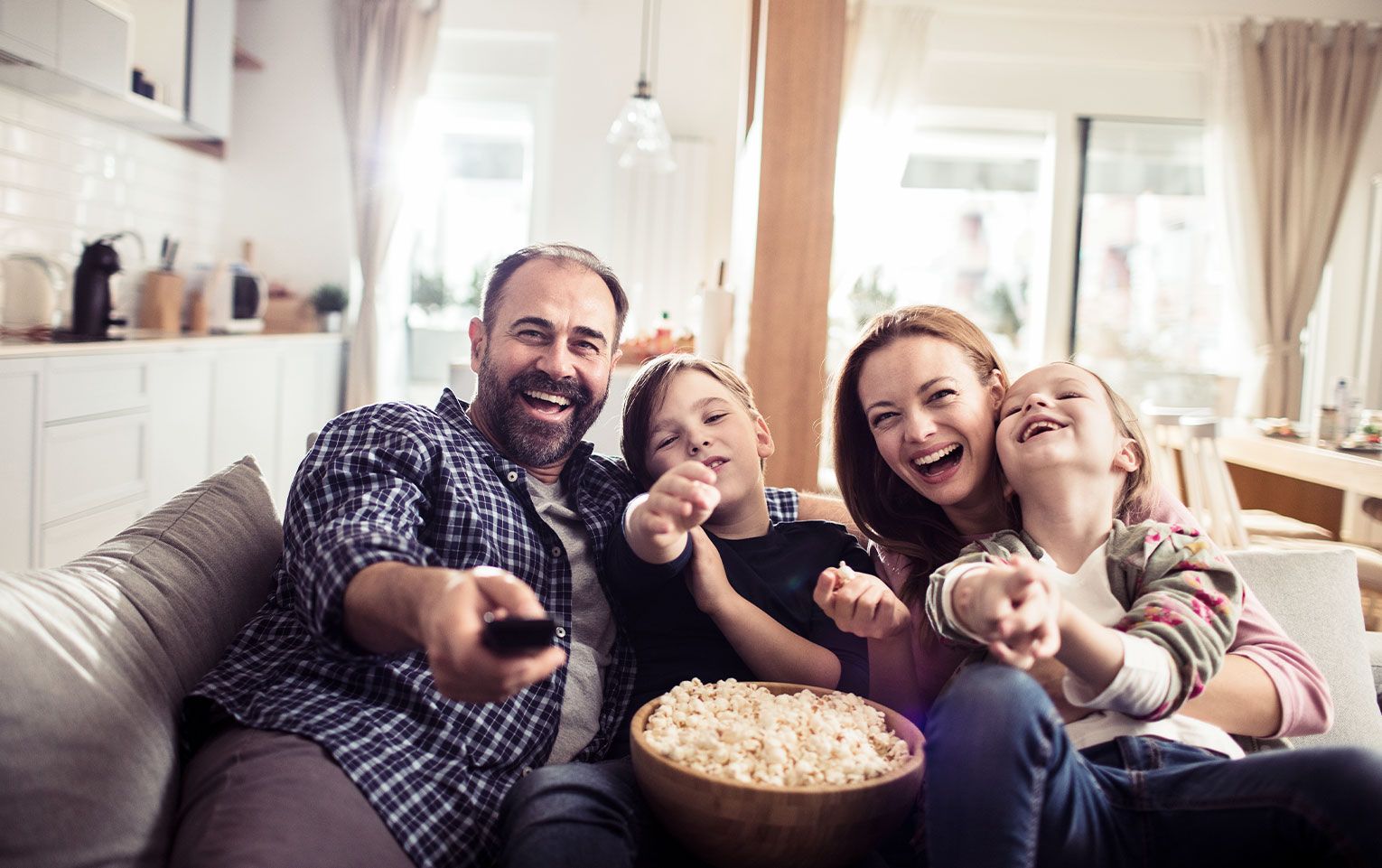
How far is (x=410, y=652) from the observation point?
1.28 m

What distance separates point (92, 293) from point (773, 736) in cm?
344

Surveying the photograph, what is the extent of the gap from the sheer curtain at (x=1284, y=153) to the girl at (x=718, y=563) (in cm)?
480

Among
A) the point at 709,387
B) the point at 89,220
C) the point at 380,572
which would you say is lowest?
the point at 380,572

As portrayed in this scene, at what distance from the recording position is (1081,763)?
1.05m

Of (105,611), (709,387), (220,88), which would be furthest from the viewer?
(220,88)

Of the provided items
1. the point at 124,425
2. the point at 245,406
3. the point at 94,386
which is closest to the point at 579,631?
the point at 94,386

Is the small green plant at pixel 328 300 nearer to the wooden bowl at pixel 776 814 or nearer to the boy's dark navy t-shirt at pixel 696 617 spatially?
the boy's dark navy t-shirt at pixel 696 617

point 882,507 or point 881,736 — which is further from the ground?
point 882,507

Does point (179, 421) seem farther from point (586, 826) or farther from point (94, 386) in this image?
point (586, 826)

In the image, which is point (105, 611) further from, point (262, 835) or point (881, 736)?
point (881, 736)

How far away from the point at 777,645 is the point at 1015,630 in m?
0.52

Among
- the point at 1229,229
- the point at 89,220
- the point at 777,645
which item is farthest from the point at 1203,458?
the point at 89,220

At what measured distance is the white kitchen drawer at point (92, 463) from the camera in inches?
124

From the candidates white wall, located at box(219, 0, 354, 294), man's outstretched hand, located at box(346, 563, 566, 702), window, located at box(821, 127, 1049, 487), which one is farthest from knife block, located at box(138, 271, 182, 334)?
man's outstretched hand, located at box(346, 563, 566, 702)
